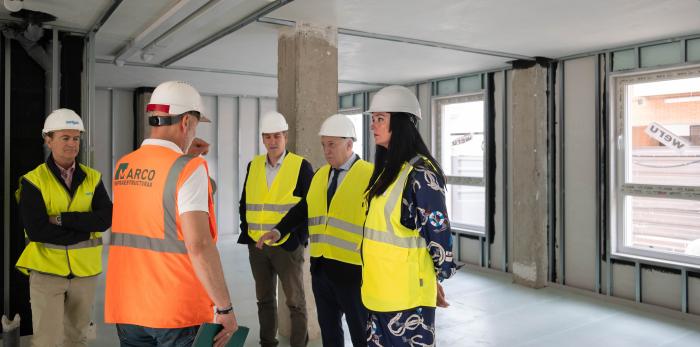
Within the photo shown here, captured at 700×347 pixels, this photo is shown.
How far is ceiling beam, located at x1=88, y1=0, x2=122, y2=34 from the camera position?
404cm

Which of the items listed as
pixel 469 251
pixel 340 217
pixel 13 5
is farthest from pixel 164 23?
pixel 469 251

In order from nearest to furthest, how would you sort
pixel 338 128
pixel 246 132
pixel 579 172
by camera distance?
1. pixel 338 128
2. pixel 579 172
3. pixel 246 132

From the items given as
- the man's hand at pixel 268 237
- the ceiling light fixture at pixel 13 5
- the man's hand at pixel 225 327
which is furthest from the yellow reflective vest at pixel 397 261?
the ceiling light fixture at pixel 13 5

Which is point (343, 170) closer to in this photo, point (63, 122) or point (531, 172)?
point (63, 122)

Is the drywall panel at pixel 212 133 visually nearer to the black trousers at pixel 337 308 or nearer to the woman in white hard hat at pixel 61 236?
the woman in white hard hat at pixel 61 236

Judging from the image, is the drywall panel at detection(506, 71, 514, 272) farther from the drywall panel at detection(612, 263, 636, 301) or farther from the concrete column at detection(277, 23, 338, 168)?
the concrete column at detection(277, 23, 338, 168)

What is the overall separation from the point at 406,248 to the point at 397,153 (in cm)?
41

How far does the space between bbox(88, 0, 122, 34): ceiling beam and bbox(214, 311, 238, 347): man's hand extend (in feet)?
9.93

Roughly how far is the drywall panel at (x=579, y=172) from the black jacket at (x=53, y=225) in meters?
5.26

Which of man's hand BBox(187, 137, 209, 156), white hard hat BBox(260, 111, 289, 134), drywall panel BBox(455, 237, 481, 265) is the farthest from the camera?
drywall panel BBox(455, 237, 481, 265)

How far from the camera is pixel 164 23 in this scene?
443 cm

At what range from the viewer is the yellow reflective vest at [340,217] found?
3.04 m

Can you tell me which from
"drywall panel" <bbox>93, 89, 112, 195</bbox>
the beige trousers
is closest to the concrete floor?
the beige trousers

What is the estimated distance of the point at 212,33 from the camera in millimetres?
5105
